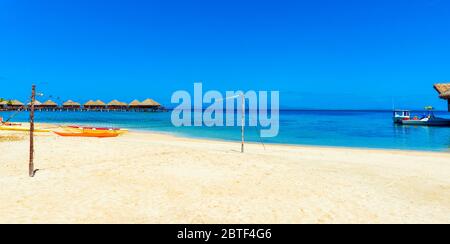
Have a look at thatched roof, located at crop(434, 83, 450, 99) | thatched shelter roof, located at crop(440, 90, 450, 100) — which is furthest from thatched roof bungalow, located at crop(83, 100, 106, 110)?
thatched shelter roof, located at crop(440, 90, 450, 100)

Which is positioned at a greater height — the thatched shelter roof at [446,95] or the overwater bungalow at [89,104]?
the overwater bungalow at [89,104]

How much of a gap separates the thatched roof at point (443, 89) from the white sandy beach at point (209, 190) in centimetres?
2349

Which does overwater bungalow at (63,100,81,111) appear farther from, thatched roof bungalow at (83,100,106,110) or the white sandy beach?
the white sandy beach

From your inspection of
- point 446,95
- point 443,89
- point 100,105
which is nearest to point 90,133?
point 446,95

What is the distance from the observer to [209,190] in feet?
23.2

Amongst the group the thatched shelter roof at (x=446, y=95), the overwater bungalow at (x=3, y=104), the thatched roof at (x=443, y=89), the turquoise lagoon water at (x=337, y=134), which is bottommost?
the turquoise lagoon water at (x=337, y=134)

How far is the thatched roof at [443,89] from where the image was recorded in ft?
98.8

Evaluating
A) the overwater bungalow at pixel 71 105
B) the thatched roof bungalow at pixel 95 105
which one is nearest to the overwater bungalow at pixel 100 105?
the thatched roof bungalow at pixel 95 105

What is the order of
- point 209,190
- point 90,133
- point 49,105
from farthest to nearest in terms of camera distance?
1. point 49,105
2. point 90,133
3. point 209,190

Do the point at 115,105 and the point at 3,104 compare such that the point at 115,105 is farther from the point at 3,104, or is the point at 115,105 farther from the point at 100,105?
the point at 3,104

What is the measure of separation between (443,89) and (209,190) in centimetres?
3371

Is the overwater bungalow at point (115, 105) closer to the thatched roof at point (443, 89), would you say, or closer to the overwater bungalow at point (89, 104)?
the overwater bungalow at point (89, 104)
